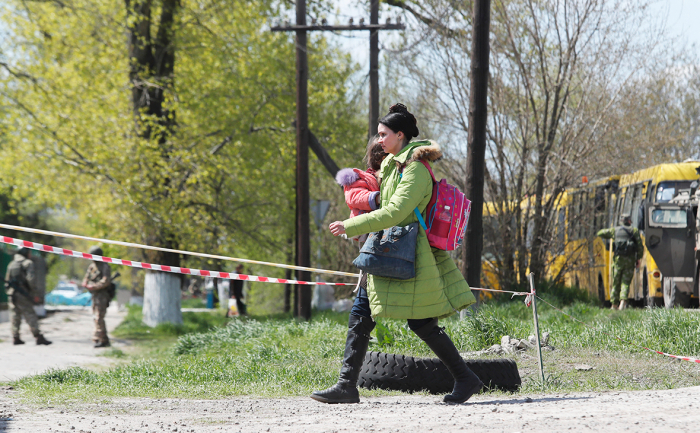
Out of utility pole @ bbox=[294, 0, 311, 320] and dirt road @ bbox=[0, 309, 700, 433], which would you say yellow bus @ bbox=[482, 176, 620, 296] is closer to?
utility pole @ bbox=[294, 0, 311, 320]

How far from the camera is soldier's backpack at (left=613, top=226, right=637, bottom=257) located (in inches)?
558

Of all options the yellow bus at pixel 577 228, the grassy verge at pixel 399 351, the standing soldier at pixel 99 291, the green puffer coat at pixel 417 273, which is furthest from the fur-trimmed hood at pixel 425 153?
the standing soldier at pixel 99 291

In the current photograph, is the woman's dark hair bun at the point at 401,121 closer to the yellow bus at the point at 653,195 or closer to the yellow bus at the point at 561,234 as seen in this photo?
the yellow bus at the point at 561,234

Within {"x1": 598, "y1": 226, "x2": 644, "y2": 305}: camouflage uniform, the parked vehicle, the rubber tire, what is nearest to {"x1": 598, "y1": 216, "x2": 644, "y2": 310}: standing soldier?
{"x1": 598, "y1": 226, "x2": 644, "y2": 305}: camouflage uniform

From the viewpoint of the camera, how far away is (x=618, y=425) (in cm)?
370

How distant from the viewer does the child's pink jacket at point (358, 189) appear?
4.76 m

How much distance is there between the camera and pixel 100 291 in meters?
13.7

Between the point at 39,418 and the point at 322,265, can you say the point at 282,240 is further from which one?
the point at 39,418

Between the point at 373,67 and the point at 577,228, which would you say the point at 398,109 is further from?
the point at 373,67

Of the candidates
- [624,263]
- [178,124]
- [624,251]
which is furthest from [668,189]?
[178,124]

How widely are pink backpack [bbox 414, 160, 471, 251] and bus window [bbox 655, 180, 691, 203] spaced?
11238 mm

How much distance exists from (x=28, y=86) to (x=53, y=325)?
709 centimetres

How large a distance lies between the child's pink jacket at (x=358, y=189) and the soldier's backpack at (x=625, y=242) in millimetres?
10414

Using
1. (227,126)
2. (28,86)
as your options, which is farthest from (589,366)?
(28,86)
